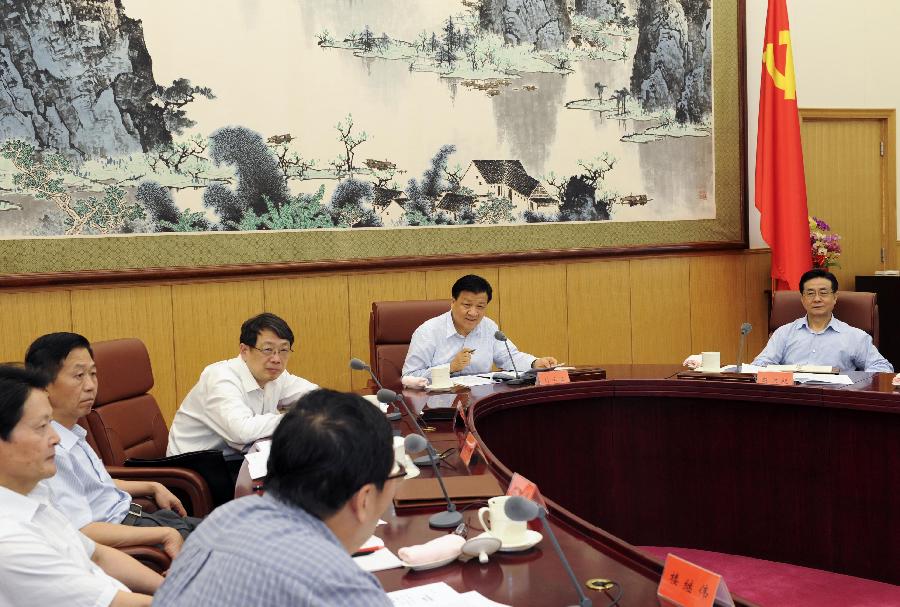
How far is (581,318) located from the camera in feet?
18.5

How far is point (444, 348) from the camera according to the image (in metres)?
4.11

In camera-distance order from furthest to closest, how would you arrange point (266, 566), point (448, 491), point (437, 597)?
point (448, 491) → point (437, 597) → point (266, 566)

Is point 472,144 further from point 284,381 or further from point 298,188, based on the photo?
point 284,381

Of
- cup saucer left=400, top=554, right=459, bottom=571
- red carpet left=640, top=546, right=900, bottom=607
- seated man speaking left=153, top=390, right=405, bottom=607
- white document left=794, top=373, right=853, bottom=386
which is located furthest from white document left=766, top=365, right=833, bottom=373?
seated man speaking left=153, top=390, right=405, bottom=607

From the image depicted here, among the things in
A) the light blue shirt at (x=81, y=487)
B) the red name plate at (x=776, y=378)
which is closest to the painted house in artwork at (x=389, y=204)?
the red name plate at (x=776, y=378)

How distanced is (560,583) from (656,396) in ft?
6.85

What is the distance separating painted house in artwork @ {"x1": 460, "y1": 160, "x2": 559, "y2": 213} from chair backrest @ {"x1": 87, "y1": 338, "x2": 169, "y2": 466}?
2.53 m

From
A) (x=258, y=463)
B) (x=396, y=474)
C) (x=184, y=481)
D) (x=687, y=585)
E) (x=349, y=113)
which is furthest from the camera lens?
(x=349, y=113)

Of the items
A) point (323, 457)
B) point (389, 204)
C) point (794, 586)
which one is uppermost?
point (389, 204)

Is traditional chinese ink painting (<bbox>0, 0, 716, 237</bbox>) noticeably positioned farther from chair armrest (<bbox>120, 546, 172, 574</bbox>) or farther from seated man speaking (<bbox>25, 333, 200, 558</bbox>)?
chair armrest (<bbox>120, 546, 172, 574</bbox>)

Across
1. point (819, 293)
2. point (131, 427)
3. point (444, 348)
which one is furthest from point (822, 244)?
point (131, 427)

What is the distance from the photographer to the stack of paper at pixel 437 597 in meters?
1.51

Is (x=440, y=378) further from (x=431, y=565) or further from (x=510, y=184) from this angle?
(x=510, y=184)

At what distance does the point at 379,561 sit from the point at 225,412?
1479mm
